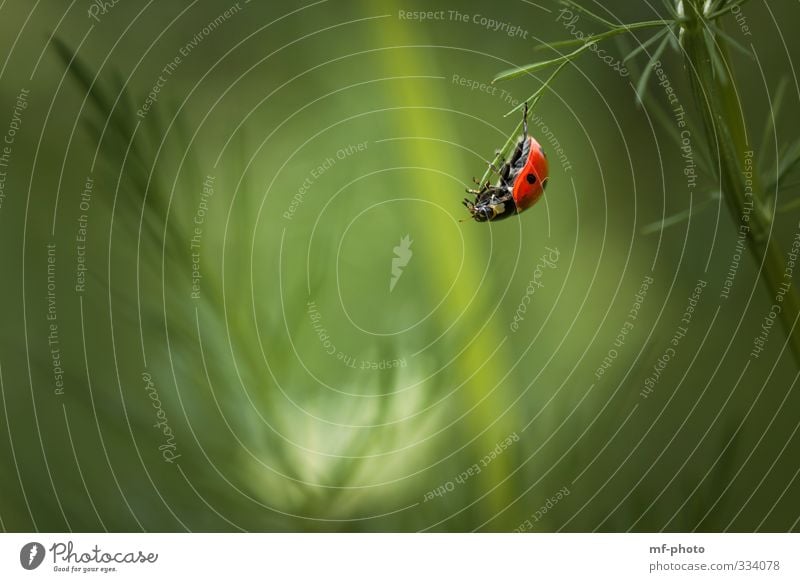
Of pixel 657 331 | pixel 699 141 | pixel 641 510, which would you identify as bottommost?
pixel 641 510

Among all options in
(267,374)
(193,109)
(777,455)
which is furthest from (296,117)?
(777,455)

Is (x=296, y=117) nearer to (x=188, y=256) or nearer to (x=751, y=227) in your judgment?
(x=188, y=256)

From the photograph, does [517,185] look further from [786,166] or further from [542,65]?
[786,166]

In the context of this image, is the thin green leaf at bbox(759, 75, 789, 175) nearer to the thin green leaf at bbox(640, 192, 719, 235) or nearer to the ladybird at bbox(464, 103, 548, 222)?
the thin green leaf at bbox(640, 192, 719, 235)

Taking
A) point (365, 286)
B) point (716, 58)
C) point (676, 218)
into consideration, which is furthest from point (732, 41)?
point (365, 286)

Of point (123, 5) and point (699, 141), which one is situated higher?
point (123, 5)
